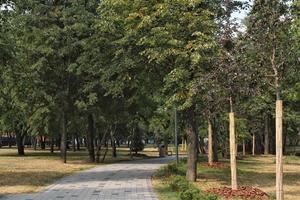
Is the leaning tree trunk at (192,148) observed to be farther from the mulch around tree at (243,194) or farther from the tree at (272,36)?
the tree at (272,36)

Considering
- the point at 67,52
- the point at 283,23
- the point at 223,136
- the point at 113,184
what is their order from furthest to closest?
the point at 223,136 → the point at 67,52 → the point at 113,184 → the point at 283,23

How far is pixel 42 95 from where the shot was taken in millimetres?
35875

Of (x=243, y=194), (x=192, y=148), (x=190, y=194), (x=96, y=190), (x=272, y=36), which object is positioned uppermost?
(x=272, y=36)

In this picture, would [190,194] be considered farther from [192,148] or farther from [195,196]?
[192,148]

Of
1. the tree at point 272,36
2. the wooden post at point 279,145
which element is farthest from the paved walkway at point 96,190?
the tree at point 272,36

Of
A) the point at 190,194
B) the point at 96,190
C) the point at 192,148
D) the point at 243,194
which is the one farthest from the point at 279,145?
the point at 192,148

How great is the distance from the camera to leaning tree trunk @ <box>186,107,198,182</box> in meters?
21.0

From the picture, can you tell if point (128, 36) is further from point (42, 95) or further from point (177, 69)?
point (42, 95)

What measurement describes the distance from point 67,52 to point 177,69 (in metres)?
17.0

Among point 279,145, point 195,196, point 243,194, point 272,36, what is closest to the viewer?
point 279,145

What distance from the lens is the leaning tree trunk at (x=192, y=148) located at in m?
21.0

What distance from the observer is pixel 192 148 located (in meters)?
21.2

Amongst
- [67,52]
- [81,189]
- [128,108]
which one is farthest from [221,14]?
[128,108]

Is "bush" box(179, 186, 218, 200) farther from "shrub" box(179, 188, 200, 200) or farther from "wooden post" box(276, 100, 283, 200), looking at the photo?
"wooden post" box(276, 100, 283, 200)
